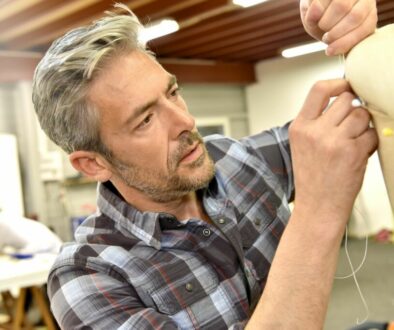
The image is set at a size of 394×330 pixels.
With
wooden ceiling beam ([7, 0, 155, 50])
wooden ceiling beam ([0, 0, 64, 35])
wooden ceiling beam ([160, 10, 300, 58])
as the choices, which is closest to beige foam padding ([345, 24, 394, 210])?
wooden ceiling beam ([7, 0, 155, 50])

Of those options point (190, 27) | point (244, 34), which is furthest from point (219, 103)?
point (190, 27)

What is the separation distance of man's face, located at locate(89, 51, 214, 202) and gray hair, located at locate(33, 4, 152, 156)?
26 millimetres

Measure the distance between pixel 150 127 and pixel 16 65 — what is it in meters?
4.33

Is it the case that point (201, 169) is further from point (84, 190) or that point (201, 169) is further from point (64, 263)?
point (84, 190)

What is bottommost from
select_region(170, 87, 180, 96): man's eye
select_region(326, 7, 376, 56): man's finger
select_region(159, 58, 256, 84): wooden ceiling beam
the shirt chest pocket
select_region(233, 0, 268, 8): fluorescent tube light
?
select_region(159, 58, 256, 84): wooden ceiling beam

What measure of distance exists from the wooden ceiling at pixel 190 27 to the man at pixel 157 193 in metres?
2.21

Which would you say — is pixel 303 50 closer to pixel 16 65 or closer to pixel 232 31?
pixel 232 31

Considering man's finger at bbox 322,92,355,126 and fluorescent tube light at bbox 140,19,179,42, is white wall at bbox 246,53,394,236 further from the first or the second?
man's finger at bbox 322,92,355,126

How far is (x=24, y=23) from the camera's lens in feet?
13.3

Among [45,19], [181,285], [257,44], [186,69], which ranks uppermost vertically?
[45,19]

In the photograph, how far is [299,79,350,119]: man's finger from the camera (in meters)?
0.62

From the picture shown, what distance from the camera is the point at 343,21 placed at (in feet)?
2.19

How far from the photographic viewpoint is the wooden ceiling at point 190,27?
12.4ft

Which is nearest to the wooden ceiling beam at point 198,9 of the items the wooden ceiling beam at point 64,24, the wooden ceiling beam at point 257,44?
the wooden ceiling beam at point 64,24
